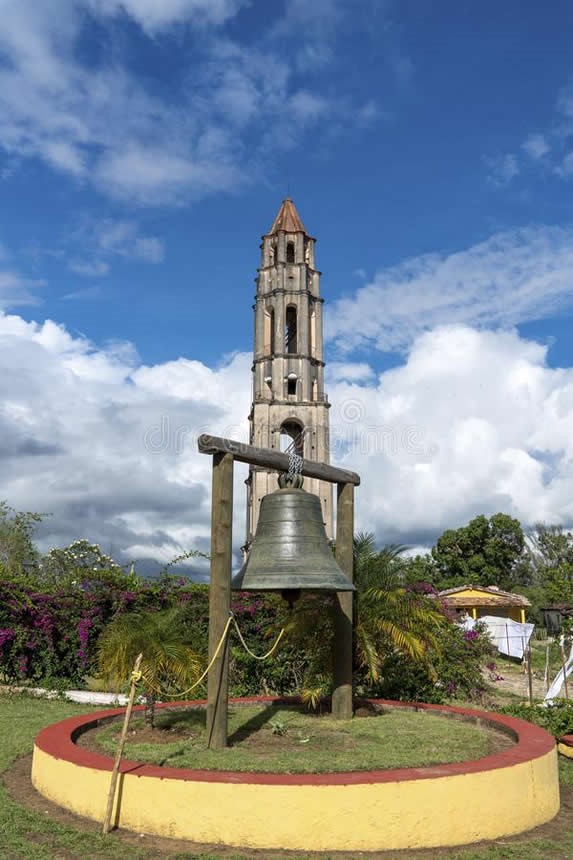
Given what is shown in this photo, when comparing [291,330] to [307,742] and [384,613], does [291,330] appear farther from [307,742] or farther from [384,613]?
[307,742]

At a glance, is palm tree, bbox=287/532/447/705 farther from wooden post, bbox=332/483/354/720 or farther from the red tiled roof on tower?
the red tiled roof on tower

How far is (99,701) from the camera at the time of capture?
42.9 ft

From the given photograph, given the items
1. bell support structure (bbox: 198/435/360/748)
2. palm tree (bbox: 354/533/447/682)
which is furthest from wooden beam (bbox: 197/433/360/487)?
palm tree (bbox: 354/533/447/682)

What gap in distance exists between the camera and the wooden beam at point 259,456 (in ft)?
24.5

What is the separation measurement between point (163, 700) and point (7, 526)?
19702 millimetres

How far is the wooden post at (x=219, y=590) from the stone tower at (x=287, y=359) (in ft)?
98.4

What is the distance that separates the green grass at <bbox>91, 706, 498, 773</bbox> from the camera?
20.9 feet

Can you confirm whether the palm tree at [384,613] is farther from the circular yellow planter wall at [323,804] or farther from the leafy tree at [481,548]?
the leafy tree at [481,548]

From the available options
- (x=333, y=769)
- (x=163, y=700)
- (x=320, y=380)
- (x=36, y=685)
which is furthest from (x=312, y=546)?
(x=320, y=380)

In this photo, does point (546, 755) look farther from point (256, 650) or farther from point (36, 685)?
point (36, 685)

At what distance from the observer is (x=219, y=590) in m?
7.30

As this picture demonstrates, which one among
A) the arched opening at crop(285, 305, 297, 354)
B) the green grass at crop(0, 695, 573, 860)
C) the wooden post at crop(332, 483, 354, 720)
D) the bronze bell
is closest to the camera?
the green grass at crop(0, 695, 573, 860)

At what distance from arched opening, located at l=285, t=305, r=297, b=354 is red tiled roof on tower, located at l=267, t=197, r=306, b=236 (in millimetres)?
5804

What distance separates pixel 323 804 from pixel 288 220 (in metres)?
45.2
